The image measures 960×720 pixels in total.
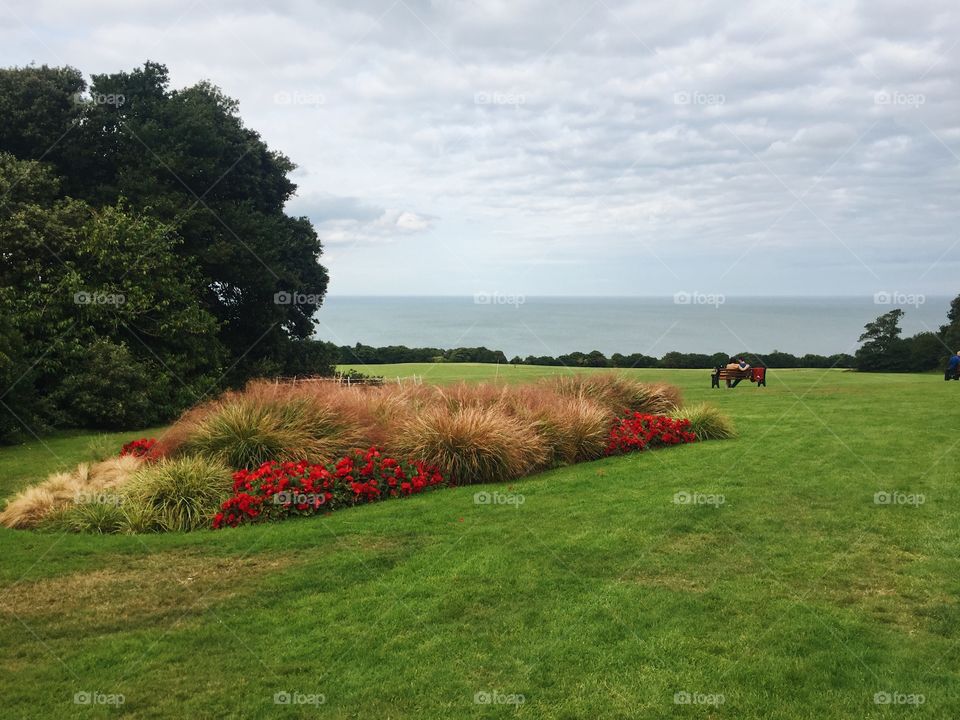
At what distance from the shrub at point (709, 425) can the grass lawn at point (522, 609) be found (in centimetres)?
361

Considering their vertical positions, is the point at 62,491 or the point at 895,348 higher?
the point at 895,348

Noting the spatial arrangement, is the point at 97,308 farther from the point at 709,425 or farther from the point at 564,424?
the point at 709,425

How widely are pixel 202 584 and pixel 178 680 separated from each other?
167cm

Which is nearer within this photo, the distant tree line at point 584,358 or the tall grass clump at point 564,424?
the tall grass clump at point 564,424

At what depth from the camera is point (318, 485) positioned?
8727 mm

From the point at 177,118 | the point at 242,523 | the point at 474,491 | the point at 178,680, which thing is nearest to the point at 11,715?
the point at 178,680

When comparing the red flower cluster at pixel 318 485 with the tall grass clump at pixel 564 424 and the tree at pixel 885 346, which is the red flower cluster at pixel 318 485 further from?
the tree at pixel 885 346

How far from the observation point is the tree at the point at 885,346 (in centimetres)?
3253

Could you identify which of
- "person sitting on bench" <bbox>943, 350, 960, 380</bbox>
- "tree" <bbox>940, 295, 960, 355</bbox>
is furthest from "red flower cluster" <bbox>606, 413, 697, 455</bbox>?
"tree" <bbox>940, 295, 960, 355</bbox>

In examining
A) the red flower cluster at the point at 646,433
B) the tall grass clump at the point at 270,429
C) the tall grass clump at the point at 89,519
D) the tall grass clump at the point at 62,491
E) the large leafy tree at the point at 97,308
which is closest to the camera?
the tall grass clump at the point at 89,519

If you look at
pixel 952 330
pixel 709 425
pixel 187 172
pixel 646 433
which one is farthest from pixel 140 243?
pixel 952 330

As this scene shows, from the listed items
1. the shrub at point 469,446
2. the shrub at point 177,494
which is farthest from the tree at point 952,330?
the shrub at point 177,494

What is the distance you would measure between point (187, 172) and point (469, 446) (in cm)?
1615

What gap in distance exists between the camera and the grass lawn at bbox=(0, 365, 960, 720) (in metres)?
4.36
